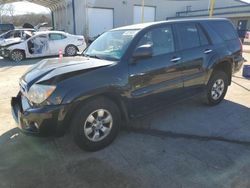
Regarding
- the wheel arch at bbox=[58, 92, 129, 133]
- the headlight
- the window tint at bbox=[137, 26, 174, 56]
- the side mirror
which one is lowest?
the wheel arch at bbox=[58, 92, 129, 133]

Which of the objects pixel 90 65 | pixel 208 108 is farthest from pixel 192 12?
pixel 90 65

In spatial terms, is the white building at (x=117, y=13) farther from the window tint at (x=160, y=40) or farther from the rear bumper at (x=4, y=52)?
the window tint at (x=160, y=40)

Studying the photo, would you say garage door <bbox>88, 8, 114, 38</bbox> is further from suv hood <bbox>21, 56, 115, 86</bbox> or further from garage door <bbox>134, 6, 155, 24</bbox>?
suv hood <bbox>21, 56, 115, 86</bbox>

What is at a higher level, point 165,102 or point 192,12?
point 192,12

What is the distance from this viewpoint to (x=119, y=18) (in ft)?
80.0

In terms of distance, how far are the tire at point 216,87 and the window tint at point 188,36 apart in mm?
897

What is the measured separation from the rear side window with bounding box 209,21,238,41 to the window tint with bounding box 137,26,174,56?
4.32 ft

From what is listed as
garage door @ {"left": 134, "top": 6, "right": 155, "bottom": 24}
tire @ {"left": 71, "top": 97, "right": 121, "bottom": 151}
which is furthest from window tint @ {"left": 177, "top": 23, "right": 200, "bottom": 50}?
garage door @ {"left": 134, "top": 6, "right": 155, "bottom": 24}

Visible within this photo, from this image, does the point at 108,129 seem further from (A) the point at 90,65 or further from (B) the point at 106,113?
(A) the point at 90,65

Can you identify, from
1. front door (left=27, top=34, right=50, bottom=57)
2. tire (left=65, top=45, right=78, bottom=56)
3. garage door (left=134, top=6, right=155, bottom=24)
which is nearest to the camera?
front door (left=27, top=34, right=50, bottom=57)

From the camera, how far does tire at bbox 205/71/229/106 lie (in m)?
4.82

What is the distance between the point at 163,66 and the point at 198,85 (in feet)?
3.70

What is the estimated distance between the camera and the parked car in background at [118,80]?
293 centimetres

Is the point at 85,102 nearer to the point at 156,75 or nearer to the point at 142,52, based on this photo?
the point at 142,52
